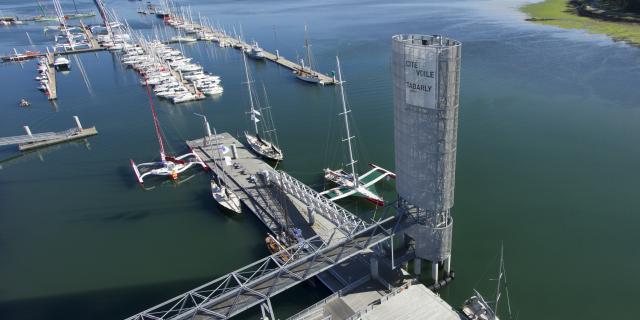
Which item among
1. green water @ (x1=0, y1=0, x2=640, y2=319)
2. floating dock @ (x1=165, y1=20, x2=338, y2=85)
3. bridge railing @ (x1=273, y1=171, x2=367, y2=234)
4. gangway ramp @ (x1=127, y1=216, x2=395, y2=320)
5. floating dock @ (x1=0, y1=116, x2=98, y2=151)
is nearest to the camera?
gangway ramp @ (x1=127, y1=216, x2=395, y2=320)

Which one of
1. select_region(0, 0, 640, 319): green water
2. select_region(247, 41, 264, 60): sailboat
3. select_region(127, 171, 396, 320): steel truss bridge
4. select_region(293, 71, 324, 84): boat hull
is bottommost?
select_region(0, 0, 640, 319): green water

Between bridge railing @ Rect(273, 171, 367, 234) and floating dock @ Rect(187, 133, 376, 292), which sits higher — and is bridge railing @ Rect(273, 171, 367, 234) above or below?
above

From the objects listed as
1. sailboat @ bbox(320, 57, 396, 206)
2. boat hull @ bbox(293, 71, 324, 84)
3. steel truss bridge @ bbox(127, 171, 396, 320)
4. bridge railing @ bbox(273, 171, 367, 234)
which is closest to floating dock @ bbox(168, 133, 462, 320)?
steel truss bridge @ bbox(127, 171, 396, 320)

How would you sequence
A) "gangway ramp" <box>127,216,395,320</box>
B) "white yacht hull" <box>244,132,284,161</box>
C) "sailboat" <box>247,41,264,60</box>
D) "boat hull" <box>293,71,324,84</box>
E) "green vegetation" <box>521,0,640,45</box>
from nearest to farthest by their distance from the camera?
"gangway ramp" <box>127,216,395,320</box> < "white yacht hull" <box>244,132,284,161</box> < "boat hull" <box>293,71,324,84</box> < "green vegetation" <box>521,0,640,45</box> < "sailboat" <box>247,41,264,60</box>

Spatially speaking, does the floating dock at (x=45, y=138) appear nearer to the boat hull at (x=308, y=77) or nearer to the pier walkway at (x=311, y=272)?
the pier walkway at (x=311, y=272)

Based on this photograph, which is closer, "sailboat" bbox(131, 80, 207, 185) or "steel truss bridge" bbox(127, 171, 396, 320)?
"steel truss bridge" bbox(127, 171, 396, 320)

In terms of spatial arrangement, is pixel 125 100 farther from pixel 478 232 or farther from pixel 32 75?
pixel 478 232

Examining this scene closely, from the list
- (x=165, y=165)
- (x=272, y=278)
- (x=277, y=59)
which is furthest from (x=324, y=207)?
(x=277, y=59)

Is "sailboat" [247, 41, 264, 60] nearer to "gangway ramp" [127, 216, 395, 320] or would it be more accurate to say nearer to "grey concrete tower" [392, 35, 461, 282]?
"grey concrete tower" [392, 35, 461, 282]
